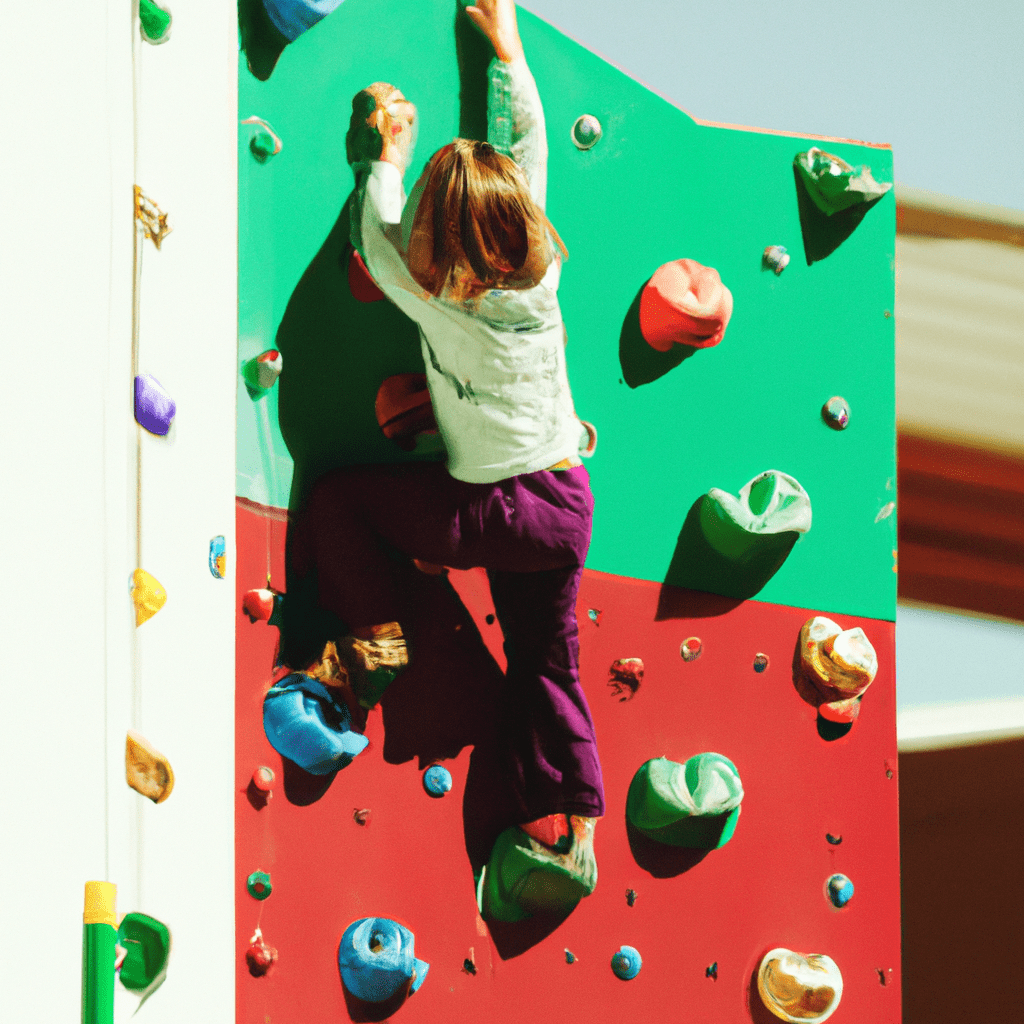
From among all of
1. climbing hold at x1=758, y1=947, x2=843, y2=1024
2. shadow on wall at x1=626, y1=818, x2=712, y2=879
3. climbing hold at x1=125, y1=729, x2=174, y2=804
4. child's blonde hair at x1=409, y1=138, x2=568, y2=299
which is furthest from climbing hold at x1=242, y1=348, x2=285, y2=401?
climbing hold at x1=758, y1=947, x2=843, y2=1024

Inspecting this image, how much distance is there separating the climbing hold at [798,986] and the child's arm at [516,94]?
1641 mm

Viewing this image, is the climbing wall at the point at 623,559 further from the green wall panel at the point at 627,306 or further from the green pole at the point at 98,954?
the green pole at the point at 98,954

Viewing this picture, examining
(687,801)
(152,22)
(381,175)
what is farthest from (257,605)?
(152,22)

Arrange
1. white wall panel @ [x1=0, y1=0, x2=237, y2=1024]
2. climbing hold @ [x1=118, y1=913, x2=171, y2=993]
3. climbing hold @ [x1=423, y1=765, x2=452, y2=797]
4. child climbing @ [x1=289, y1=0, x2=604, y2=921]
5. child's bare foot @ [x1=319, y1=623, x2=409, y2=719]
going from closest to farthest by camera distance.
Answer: white wall panel @ [x1=0, y1=0, x2=237, y2=1024] < climbing hold @ [x1=118, y1=913, x2=171, y2=993] < child climbing @ [x1=289, y1=0, x2=604, y2=921] < child's bare foot @ [x1=319, y1=623, x2=409, y2=719] < climbing hold @ [x1=423, y1=765, x2=452, y2=797]

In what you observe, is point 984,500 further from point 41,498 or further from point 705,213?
point 41,498

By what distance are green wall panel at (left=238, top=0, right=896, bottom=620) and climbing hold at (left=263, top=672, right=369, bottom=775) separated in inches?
14.4

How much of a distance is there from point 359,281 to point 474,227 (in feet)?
1.09

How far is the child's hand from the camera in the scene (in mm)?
1907

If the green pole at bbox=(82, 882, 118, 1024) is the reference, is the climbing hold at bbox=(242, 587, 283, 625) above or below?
above

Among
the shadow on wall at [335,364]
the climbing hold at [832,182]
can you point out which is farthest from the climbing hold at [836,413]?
the shadow on wall at [335,364]

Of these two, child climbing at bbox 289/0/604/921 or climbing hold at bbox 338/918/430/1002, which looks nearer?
child climbing at bbox 289/0/604/921

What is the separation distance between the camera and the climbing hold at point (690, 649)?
6.70ft

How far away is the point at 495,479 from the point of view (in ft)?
5.91

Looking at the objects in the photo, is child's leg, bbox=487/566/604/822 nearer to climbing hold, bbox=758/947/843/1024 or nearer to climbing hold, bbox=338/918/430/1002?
climbing hold, bbox=338/918/430/1002
